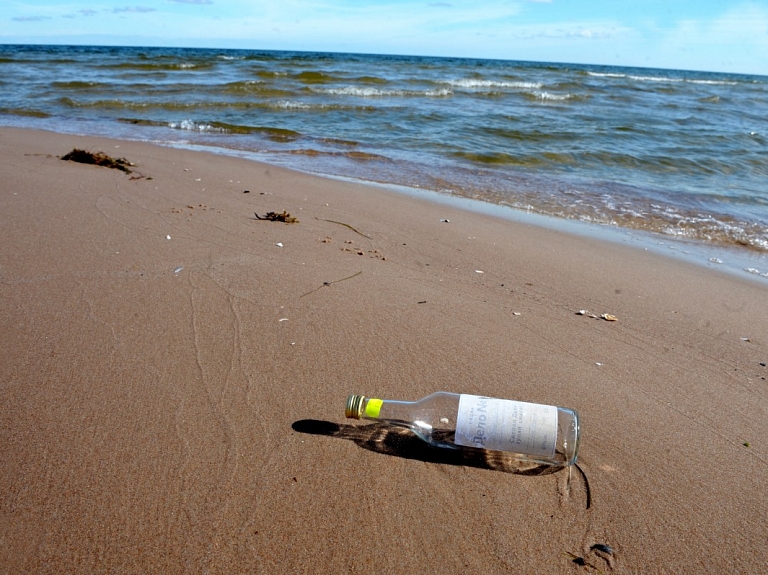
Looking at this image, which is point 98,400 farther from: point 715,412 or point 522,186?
point 522,186

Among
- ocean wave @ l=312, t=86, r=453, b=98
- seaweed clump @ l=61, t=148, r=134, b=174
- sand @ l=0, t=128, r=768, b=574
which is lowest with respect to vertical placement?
sand @ l=0, t=128, r=768, b=574

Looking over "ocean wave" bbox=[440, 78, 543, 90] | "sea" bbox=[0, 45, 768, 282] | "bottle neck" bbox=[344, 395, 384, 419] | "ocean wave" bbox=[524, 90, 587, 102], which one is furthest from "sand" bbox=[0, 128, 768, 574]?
"ocean wave" bbox=[440, 78, 543, 90]

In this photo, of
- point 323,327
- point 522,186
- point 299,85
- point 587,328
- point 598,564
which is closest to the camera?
point 598,564

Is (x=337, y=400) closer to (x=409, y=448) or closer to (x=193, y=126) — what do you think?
(x=409, y=448)

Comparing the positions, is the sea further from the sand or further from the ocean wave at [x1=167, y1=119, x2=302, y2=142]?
the sand

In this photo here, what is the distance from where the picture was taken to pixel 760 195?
7176 millimetres

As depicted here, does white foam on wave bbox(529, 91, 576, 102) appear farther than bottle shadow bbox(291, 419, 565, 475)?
Yes

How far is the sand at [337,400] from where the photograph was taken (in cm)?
145

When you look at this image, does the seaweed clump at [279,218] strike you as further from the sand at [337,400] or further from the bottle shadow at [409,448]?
the bottle shadow at [409,448]

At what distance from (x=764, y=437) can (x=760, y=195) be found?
6459 millimetres

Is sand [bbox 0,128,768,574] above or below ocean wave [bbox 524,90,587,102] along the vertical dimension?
below

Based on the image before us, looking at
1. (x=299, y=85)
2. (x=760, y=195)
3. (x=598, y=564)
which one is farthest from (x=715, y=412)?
(x=299, y=85)

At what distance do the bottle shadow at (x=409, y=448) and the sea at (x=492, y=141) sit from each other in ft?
12.1

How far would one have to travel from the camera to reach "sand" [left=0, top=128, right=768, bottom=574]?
4.74 feet
